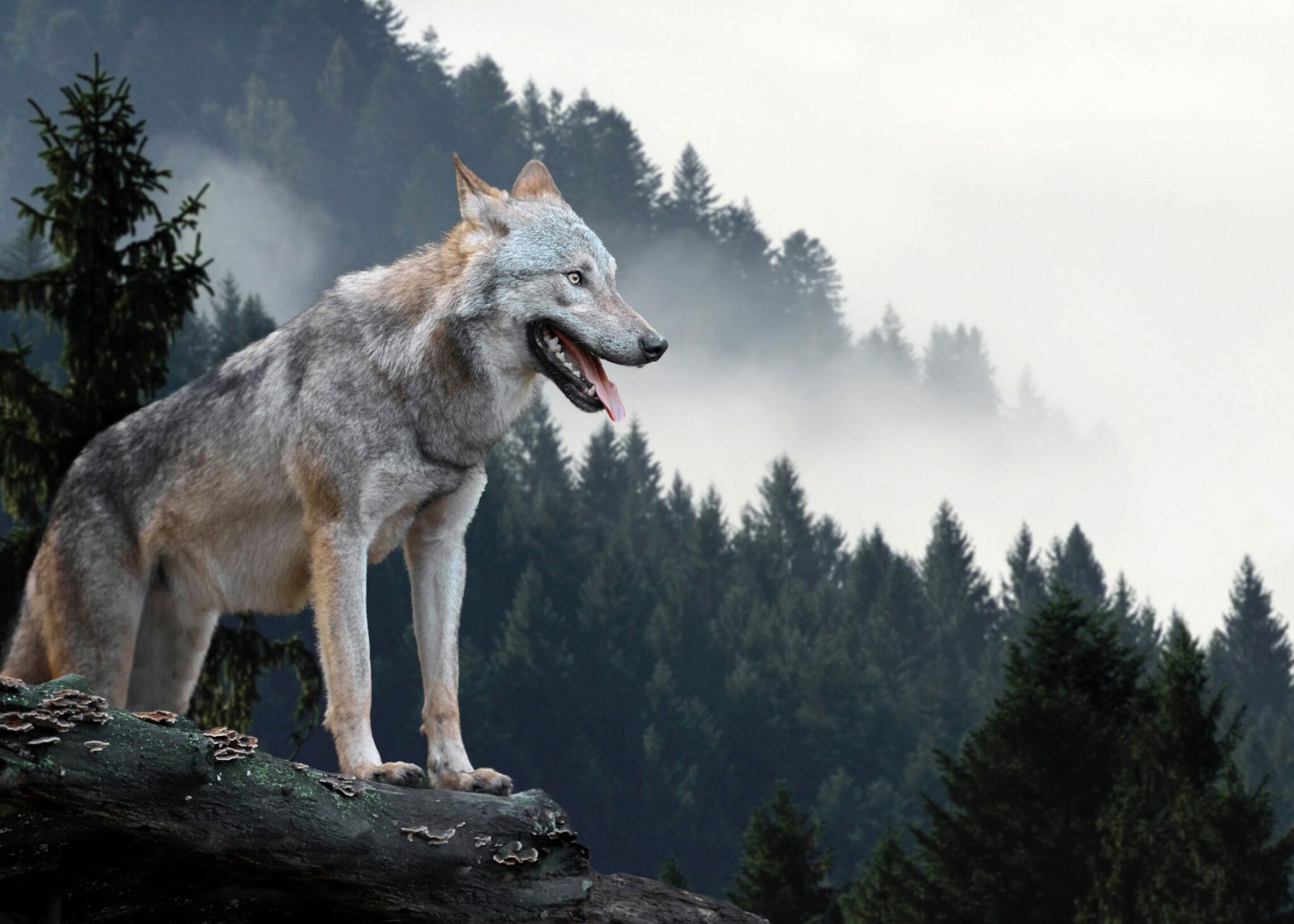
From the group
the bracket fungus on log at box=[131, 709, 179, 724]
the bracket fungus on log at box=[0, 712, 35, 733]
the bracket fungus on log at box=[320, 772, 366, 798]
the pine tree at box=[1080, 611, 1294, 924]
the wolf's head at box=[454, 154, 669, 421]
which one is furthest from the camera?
the pine tree at box=[1080, 611, 1294, 924]

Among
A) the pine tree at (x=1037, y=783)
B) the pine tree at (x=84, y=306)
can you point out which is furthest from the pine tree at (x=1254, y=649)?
the pine tree at (x=84, y=306)

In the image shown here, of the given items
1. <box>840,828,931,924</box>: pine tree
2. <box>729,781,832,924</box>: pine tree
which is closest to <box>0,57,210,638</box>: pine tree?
<box>729,781,832,924</box>: pine tree

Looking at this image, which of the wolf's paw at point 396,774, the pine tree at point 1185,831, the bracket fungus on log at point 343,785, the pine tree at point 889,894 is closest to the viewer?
the bracket fungus on log at point 343,785

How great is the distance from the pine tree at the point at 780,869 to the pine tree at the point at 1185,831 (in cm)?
886

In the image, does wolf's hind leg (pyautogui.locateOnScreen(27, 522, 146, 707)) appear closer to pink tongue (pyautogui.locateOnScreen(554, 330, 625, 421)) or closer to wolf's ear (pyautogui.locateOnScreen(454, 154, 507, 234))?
wolf's ear (pyautogui.locateOnScreen(454, 154, 507, 234))

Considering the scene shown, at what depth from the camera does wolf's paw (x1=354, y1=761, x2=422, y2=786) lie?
804 centimetres

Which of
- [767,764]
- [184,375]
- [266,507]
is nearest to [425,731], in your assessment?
[266,507]

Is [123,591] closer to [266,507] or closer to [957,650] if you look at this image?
[266,507]

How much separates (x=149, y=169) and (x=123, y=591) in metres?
12.4

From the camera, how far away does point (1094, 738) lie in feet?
191

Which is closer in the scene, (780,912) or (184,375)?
(780,912)

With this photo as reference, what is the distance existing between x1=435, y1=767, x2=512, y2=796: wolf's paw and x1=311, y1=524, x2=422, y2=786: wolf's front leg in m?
0.26

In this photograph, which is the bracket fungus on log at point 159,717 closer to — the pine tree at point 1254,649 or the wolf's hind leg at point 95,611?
the wolf's hind leg at point 95,611

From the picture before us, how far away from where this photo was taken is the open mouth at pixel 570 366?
872 centimetres
